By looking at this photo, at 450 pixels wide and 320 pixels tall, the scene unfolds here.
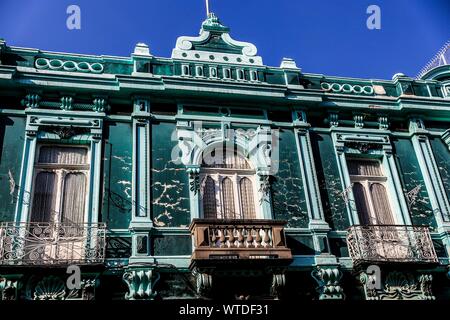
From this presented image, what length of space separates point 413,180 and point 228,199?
15.9 feet

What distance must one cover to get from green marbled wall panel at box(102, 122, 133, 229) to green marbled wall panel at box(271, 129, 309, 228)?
10.9ft

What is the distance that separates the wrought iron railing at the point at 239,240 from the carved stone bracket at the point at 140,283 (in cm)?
98

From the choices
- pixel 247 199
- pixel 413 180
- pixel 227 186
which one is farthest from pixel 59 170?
pixel 413 180

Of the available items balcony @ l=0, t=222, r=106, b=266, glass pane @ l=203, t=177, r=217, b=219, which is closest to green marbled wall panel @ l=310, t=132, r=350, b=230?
glass pane @ l=203, t=177, r=217, b=219

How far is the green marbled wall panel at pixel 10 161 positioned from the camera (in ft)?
35.1

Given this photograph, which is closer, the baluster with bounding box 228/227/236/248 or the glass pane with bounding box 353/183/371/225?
the baluster with bounding box 228/227/236/248

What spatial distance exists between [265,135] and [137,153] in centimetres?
317

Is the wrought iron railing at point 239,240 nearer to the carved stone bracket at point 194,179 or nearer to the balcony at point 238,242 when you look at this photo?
the balcony at point 238,242

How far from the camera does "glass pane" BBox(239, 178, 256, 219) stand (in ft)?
39.1

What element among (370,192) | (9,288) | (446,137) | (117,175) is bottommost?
(9,288)

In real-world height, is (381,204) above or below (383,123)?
below

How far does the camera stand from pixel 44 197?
11.2 meters

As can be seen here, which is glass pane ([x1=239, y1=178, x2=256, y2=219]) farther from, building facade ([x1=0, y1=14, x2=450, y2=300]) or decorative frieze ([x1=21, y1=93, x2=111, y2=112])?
decorative frieze ([x1=21, y1=93, x2=111, y2=112])

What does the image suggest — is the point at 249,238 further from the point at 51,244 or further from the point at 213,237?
the point at 51,244
